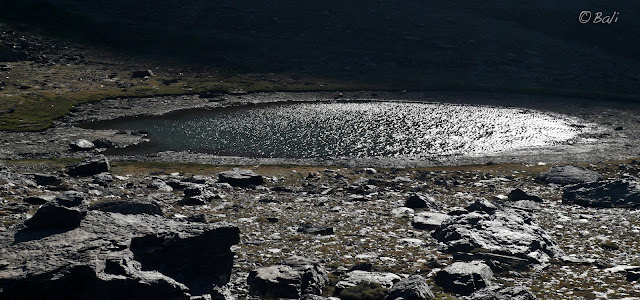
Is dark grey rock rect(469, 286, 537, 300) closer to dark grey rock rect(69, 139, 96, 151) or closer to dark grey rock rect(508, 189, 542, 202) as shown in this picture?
dark grey rock rect(508, 189, 542, 202)

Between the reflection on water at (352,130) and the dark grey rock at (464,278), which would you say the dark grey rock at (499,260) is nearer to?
the dark grey rock at (464,278)

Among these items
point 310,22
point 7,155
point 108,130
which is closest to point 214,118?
point 108,130

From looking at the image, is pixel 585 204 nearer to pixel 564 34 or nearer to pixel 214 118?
pixel 214 118

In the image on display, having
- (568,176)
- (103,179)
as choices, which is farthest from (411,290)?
(568,176)

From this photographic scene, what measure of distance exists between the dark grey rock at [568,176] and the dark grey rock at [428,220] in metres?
20.0

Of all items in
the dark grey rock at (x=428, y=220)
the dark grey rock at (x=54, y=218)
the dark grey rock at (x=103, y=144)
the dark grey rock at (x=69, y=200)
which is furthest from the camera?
the dark grey rock at (x=103, y=144)

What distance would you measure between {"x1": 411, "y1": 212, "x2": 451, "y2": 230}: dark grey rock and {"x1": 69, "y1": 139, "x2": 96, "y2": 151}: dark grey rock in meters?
45.7

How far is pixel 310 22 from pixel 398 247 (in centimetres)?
15415

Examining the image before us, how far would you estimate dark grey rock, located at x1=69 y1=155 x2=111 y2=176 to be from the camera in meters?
54.0

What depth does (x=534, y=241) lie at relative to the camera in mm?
37438

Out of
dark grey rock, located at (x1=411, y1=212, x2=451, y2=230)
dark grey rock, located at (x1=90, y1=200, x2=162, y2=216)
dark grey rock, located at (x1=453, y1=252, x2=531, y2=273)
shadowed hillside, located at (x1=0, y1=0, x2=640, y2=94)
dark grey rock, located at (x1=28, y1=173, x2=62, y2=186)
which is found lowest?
dark grey rock, located at (x1=28, y1=173, x2=62, y2=186)

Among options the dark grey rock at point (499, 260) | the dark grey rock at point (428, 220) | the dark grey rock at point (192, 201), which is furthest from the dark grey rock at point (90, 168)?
the dark grey rock at point (499, 260)

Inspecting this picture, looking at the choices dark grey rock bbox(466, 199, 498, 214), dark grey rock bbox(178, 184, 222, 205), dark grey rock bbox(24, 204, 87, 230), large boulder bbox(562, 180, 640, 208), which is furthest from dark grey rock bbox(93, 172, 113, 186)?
large boulder bbox(562, 180, 640, 208)

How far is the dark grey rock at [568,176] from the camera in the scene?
5894 centimetres
